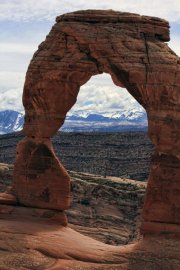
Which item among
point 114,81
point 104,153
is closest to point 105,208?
point 114,81

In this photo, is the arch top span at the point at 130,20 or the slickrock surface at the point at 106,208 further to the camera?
Answer: the slickrock surface at the point at 106,208

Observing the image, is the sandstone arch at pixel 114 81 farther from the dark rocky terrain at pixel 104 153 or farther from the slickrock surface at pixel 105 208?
the dark rocky terrain at pixel 104 153

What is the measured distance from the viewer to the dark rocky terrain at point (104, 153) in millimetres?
79688

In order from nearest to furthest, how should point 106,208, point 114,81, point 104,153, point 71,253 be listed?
point 71,253, point 114,81, point 106,208, point 104,153

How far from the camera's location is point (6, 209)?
30734 mm

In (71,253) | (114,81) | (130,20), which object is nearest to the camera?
(71,253)

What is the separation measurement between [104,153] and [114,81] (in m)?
54.0

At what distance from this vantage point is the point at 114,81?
2994cm

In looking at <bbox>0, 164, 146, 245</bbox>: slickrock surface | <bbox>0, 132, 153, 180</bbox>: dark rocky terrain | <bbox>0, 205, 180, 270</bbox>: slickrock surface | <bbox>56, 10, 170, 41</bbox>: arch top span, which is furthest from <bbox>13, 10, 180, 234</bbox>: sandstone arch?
<bbox>0, 132, 153, 180</bbox>: dark rocky terrain

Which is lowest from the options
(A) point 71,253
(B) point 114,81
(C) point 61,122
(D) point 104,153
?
(D) point 104,153

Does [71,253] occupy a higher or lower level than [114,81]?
lower

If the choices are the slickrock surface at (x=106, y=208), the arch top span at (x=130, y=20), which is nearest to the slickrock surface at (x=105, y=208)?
the slickrock surface at (x=106, y=208)

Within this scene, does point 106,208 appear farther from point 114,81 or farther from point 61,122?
point 114,81

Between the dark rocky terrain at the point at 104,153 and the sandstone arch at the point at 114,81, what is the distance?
46.3 meters
